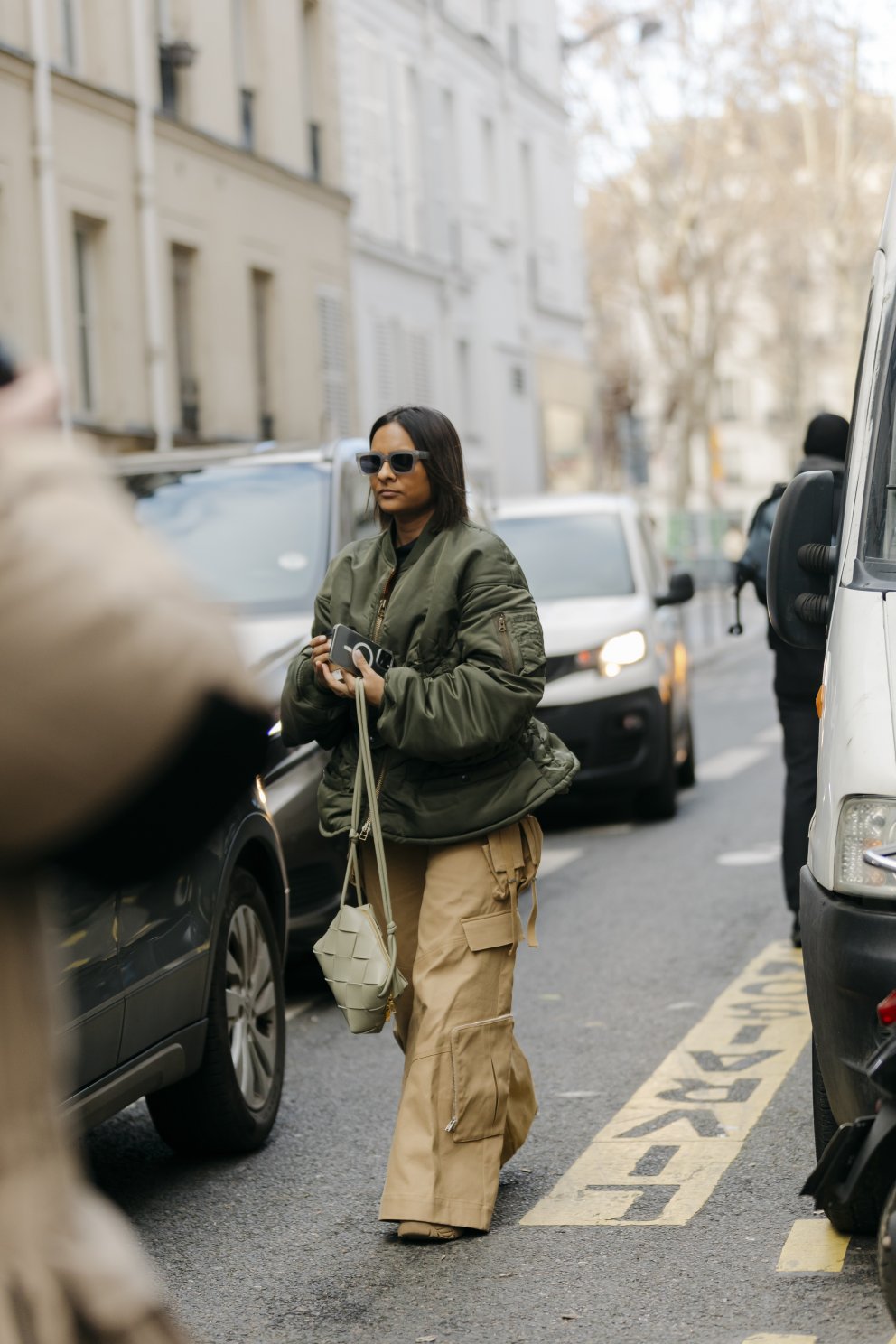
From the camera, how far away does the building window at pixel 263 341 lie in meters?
26.4

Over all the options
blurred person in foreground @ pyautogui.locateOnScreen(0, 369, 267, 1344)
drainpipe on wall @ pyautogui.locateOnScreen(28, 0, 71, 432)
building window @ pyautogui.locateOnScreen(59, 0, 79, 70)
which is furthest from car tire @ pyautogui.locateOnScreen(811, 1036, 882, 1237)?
building window @ pyautogui.locateOnScreen(59, 0, 79, 70)

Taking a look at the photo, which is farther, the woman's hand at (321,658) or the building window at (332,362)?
the building window at (332,362)

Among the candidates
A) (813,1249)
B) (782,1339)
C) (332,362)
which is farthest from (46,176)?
(782,1339)

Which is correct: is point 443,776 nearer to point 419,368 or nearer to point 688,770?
point 688,770

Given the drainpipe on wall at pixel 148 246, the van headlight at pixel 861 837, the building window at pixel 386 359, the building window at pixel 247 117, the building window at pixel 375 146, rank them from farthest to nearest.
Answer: the building window at pixel 386 359 < the building window at pixel 375 146 < the building window at pixel 247 117 < the drainpipe on wall at pixel 148 246 < the van headlight at pixel 861 837

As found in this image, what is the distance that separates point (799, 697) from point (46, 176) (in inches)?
549

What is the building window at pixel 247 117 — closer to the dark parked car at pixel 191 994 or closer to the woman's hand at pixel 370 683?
the dark parked car at pixel 191 994

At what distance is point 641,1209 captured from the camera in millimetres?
5086

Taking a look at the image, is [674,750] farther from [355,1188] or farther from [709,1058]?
[355,1188]

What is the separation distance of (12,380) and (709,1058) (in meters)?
5.21

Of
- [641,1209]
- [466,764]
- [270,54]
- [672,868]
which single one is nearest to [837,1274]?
[641,1209]

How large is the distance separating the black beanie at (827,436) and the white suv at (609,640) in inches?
148

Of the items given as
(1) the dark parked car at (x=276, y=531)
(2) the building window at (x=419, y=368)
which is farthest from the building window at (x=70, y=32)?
(1) the dark parked car at (x=276, y=531)

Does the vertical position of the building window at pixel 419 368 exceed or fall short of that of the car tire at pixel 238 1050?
it exceeds it
